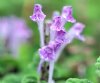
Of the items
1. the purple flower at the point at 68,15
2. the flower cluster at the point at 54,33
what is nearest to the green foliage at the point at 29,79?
the flower cluster at the point at 54,33

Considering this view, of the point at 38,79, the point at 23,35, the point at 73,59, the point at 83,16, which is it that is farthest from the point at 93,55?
the point at 38,79

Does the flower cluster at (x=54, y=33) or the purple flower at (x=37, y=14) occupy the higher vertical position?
the purple flower at (x=37, y=14)

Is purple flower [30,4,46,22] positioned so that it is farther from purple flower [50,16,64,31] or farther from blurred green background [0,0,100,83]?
blurred green background [0,0,100,83]

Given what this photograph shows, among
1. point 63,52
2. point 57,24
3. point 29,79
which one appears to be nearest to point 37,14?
point 57,24

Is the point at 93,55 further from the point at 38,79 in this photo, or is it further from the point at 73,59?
the point at 38,79

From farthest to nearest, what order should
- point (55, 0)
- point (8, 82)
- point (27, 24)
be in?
point (55, 0) < point (27, 24) < point (8, 82)

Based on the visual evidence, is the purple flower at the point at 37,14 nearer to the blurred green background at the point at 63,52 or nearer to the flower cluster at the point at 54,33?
the flower cluster at the point at 54,33

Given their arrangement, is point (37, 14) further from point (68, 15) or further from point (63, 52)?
point (63, 52)

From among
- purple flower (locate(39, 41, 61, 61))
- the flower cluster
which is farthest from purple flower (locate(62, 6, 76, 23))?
purple flower (locate(39, 41, 61, 61))

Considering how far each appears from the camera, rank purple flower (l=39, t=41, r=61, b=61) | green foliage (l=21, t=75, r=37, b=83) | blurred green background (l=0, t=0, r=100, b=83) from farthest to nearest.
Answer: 1. blurred green background (l=0, t=0, r=100, b=83)
2. green foliage (l=21, t=75, r=37, b=83)
3. purple flower (l=39, t=41, r=61, b=61)
